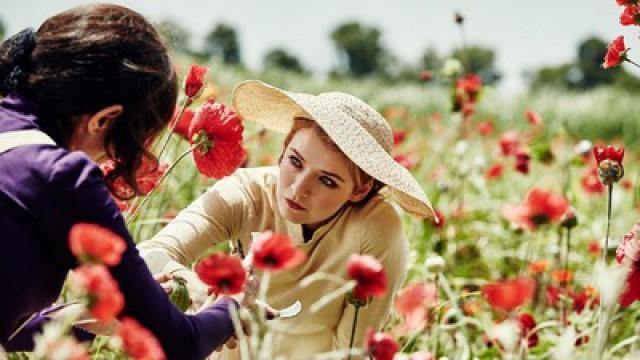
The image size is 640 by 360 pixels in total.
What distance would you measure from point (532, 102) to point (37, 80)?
34.2 ft

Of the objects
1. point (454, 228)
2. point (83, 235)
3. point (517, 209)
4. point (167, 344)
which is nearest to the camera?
point (83, 235)

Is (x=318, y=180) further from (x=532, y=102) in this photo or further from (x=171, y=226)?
(x=532, y=102)

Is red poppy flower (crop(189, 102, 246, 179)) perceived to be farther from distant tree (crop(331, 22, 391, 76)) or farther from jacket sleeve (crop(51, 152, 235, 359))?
distant tree (crop(331, 22, 391, 76))

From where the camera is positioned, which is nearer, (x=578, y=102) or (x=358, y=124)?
(x=358, y=124)

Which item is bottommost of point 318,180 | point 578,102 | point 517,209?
point 578,102

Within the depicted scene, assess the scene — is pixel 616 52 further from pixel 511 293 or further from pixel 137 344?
pixel 137 344

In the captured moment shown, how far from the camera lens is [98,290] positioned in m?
0.81

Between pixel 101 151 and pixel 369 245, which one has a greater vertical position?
pixel 101 151

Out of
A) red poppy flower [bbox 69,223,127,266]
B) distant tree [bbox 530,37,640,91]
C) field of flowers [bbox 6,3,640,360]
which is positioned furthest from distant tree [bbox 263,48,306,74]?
red poppy flower [bbox 69,223,127,266]

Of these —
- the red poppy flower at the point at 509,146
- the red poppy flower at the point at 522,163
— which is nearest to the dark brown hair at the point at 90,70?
the red poppy flower at the point at 522,163

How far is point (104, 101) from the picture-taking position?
1.21 m

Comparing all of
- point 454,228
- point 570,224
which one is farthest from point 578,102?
point 570,224

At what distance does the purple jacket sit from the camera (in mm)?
1094

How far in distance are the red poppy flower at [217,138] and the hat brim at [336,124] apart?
5.2 inches
